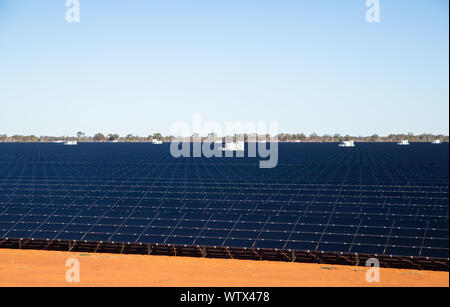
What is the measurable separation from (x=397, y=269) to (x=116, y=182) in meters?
66.0

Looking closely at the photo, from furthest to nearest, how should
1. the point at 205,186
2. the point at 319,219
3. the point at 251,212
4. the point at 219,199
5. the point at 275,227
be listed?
the point at 205,186 < the point at 219,199 < the point at 251,212 < the point at 319,219 < the point at 275,227

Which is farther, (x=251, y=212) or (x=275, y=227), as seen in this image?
(x=251, y=212)

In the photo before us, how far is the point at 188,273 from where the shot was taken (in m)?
21.5

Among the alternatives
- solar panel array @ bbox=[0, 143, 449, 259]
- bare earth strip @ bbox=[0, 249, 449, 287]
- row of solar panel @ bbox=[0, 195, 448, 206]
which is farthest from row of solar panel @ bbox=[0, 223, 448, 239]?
bare earth strip @ bbox=[0, 249, 449, 287]

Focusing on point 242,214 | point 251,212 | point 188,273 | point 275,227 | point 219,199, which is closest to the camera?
point 188,273

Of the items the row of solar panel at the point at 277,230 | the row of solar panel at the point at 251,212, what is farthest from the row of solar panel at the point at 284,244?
the row of solar panel at the point at 251,212

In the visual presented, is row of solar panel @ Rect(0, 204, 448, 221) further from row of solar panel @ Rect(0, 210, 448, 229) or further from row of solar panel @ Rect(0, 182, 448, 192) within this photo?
row of solar panel @ Rect(0, 182, 448, 192)

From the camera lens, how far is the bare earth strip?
66.2ft

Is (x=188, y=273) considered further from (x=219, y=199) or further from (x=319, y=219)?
(x=219, y=199)

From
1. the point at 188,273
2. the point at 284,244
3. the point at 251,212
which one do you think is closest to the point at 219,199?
the point at 251,212

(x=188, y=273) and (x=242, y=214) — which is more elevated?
(x=188, y=273)

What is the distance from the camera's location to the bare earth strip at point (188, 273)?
20188mm

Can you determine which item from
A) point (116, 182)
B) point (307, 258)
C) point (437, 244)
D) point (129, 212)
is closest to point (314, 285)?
point (307, 258)
